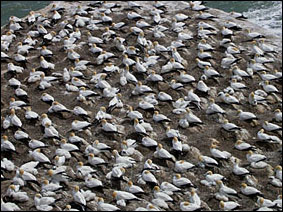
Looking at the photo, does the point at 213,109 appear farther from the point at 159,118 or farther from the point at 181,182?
the point at 181,182

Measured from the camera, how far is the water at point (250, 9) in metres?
26.8

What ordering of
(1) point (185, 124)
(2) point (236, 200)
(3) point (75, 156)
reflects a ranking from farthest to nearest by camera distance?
(1) point (185, 124) < (3) point (75, 156) < (2) point (236, 200)

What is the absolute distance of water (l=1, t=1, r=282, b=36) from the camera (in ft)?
87.8

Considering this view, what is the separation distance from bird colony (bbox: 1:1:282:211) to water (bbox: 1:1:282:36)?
21.7 ft

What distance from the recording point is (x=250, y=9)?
29.8 meters

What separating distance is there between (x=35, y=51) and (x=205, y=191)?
25.8 ft

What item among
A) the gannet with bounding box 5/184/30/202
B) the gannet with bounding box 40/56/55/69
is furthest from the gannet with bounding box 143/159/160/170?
the gannet with bounding box 40/56/55/69

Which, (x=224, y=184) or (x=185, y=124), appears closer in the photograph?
(x=224, y=184)

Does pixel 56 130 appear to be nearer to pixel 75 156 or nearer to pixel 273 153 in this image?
pixel 75 156

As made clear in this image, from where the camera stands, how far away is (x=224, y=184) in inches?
507

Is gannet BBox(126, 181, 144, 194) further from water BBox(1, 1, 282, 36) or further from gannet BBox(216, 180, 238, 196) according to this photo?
water BBox(1, 1, 282, 36)

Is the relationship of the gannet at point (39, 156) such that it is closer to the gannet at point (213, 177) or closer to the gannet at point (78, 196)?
the gannet at point (78, 196)

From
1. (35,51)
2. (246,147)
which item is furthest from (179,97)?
(35,51)

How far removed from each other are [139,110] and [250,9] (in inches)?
645
